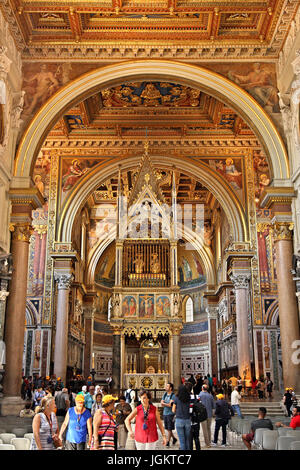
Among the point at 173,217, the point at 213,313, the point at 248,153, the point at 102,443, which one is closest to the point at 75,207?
the point at 173,217

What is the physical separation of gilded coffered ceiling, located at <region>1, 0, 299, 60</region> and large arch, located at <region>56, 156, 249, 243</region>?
25.1 feet

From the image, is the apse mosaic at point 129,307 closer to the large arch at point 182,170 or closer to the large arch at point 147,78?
the large arch at point 182,170

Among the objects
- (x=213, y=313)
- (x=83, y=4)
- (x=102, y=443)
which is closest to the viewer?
(x=102, y=443)

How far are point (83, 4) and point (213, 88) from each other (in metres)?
4.55

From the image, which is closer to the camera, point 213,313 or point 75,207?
point 75,207

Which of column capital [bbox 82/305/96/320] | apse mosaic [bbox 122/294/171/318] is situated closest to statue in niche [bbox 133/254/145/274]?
apse mosaic [bbox 122/294/171/318]

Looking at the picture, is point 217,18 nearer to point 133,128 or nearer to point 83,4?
point 83,4

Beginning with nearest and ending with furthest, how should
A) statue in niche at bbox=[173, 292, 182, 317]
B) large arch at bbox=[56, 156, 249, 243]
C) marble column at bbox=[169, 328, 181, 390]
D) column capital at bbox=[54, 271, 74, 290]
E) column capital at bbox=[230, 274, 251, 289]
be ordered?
column capital at bbox=[230, 274, 251, 289] → column capital at bbox=[54, 271, 74, 290] → large arch at bbox=[56, 156, 249, 243] → marble column at bbox=[169, 328, 181, 390] → statue in niche at bbox=[173, 292, 182, 317]

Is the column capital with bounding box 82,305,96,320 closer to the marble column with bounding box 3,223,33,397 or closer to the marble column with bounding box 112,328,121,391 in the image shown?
the marble column with bounding box 112,328,121,391

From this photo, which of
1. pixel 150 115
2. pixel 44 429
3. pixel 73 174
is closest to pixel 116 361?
pixel 73 174

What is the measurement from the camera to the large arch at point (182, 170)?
22.7m

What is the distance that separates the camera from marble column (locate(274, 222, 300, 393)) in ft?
45.1

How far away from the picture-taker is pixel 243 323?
21.5m

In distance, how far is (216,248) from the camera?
104 ft
